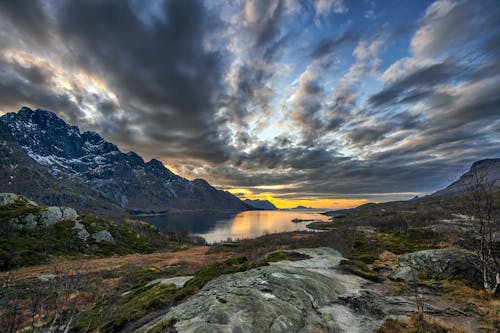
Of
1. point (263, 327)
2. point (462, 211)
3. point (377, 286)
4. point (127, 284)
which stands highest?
point (462, 211)

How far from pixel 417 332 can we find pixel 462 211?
18018mm

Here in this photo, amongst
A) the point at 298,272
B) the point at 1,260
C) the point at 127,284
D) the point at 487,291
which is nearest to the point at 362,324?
the point at 298,272

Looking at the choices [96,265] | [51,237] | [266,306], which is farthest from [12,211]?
[266,306]

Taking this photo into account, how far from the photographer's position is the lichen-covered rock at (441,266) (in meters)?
22.0

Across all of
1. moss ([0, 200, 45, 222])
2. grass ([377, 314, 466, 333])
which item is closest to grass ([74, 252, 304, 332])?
grass ([377, 314, 466, 333])

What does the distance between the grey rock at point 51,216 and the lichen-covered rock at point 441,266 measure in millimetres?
134361

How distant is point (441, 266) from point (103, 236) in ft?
430

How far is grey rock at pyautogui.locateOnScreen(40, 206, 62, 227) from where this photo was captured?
106 m

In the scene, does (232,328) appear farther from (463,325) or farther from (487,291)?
(487,291)

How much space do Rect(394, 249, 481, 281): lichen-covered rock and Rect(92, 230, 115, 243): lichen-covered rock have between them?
411 feet

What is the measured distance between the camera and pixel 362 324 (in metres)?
12.9

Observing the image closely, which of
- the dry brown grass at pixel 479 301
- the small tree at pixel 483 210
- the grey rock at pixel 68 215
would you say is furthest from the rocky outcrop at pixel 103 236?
the small tree at pixel 483 210

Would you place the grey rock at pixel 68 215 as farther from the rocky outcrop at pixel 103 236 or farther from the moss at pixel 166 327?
the moss at pixel 166 327

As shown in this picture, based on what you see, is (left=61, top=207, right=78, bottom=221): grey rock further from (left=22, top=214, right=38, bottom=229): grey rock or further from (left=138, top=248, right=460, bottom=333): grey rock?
(left=138, top=248, right=460, bottom=333): grey rock
